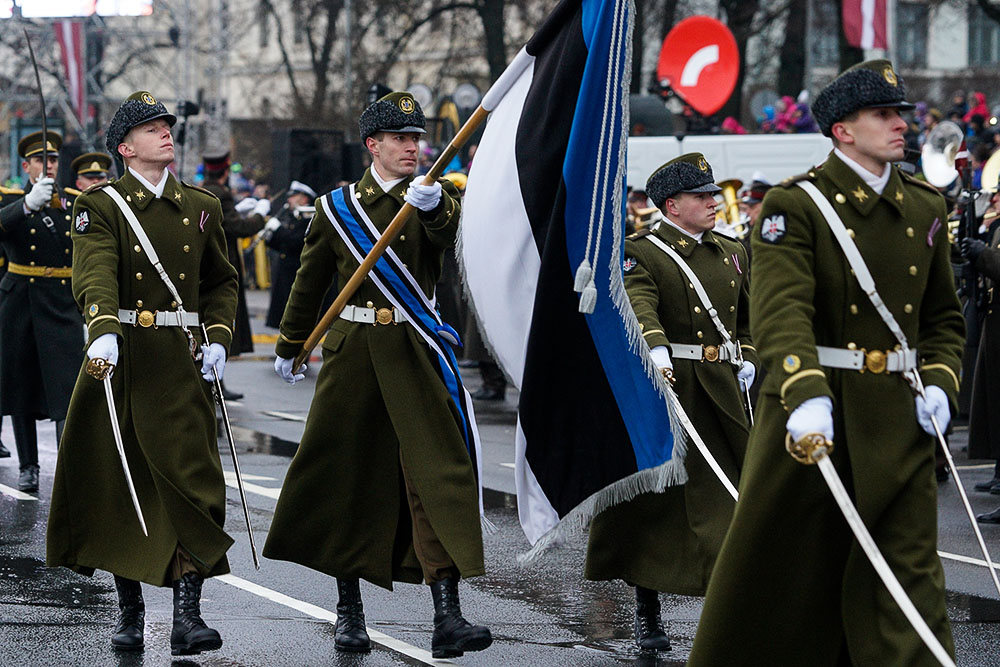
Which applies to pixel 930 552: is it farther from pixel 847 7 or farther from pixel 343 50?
pixel 343 50

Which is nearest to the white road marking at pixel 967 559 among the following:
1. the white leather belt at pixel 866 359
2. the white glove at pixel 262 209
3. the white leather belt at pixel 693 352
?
the white leather belt at pixel 693 352

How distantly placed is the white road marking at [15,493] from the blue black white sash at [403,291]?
4.15 meters

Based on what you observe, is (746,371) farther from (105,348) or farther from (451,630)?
(105,348)

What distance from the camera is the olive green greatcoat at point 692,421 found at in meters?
6.63

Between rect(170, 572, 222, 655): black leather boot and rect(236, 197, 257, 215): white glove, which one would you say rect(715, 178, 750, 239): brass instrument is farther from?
rect(170, 572, 222, 655): black leather boot

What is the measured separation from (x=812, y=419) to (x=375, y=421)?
2.35 meters

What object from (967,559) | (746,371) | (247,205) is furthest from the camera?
(247,205)

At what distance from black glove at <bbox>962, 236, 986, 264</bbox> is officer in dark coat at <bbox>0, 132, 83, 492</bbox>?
5417 mm

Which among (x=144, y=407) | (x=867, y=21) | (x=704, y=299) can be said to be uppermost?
(x=867, y=21)

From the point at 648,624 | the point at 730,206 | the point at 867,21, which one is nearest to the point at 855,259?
the point at 648,624

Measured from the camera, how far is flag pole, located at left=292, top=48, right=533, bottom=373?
589cm

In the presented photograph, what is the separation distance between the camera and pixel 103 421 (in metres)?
6.67

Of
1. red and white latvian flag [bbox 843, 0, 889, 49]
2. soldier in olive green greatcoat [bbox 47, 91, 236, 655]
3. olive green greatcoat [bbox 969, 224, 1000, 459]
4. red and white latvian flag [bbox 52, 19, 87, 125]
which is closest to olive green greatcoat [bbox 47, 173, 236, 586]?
soldier in olive green greatcoat [bbox 47, 91, 236, 655]

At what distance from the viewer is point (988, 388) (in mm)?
10266
